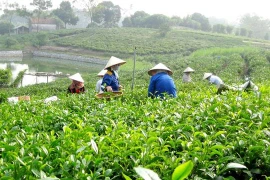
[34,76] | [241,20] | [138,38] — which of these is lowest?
[34,76]

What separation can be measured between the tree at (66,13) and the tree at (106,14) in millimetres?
4406

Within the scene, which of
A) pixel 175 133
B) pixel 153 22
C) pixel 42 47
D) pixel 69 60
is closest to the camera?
pixel 175 133

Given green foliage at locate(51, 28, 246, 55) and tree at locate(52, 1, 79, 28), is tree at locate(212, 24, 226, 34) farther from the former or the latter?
tree at locate(52, 1, 79, 28)

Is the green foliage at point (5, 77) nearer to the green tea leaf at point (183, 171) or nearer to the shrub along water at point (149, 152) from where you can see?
the shrub along water at point (149, 152)

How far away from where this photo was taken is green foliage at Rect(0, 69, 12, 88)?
2041cm

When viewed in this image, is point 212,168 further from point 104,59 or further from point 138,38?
point 138,38

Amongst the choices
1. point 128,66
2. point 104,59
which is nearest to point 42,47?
point 104,59

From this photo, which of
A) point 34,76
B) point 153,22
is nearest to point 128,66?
point 34,76

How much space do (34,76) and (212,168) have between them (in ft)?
91.9

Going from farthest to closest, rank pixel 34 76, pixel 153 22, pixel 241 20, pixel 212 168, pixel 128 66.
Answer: pixel 241 20, pixel 153 22, pixel 128 66, pixel 34 76, pixel 212 168

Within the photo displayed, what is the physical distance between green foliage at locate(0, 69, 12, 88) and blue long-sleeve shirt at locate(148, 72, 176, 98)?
58.5 feet

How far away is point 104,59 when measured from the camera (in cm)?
4125

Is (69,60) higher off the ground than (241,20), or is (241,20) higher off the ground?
(241,20)

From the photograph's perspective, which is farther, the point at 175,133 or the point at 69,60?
the point at 69,60
